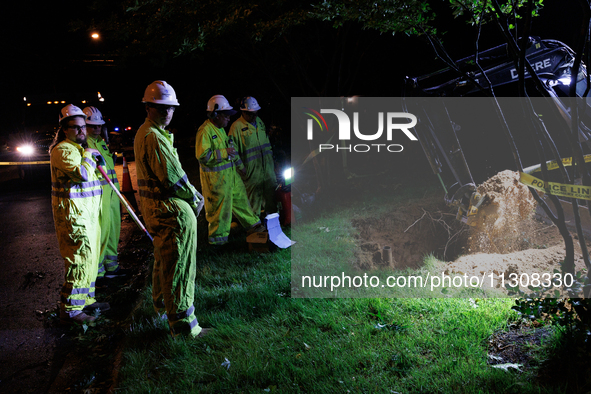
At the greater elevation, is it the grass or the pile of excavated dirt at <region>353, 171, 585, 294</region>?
the pile of excavated dirt at <region>353, 171, 585, 294</region>

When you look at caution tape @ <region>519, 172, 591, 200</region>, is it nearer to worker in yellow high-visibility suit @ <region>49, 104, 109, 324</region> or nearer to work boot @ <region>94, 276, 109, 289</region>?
worker in yellow high-visibility suit @ <region>49, 104, 109, 324</region>

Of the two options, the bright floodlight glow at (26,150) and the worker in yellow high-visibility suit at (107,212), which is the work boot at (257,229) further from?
the bright floodlight glow at (26,150)

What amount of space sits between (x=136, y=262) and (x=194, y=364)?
343 centimetres

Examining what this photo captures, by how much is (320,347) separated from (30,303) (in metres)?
3.69

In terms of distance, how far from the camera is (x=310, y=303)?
3908mm

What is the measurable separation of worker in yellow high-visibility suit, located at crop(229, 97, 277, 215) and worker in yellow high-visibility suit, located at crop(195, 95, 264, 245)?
1.12ft

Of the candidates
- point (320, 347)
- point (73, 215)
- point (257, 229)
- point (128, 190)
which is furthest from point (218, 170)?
point (320, 347)

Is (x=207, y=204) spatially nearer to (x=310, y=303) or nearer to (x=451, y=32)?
(x=310, y=303)

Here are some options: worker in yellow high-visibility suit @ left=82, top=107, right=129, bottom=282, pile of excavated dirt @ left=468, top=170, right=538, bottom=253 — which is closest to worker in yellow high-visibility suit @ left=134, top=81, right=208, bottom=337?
worker in yellow high-visibility suit @ left=82, top=107, right=129, bottom=282

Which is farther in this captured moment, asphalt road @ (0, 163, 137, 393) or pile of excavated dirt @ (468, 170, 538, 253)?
pile of excavated dirt @ (468, 170, 538, 253)

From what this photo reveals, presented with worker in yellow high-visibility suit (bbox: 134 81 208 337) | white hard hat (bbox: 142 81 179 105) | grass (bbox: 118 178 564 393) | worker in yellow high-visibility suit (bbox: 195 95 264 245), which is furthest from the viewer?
worker in yellow high-visibility suit (bbox: 195 95 264 245)

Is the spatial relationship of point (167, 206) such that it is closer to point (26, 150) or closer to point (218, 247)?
point (218, 247)

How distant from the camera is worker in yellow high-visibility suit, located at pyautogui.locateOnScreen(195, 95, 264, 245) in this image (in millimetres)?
5875

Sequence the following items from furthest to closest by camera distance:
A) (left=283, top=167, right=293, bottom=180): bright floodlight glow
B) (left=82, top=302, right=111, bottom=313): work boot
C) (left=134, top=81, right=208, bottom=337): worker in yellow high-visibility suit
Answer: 1. (left=283, top=167, right=293, bottom=180): bright floodlight glow
2. (left=82, top=302, right=111, bottom=313): work boot
3. (left=134, top=81, right=208, bottom=337): worker in yellow high-visibility suit
